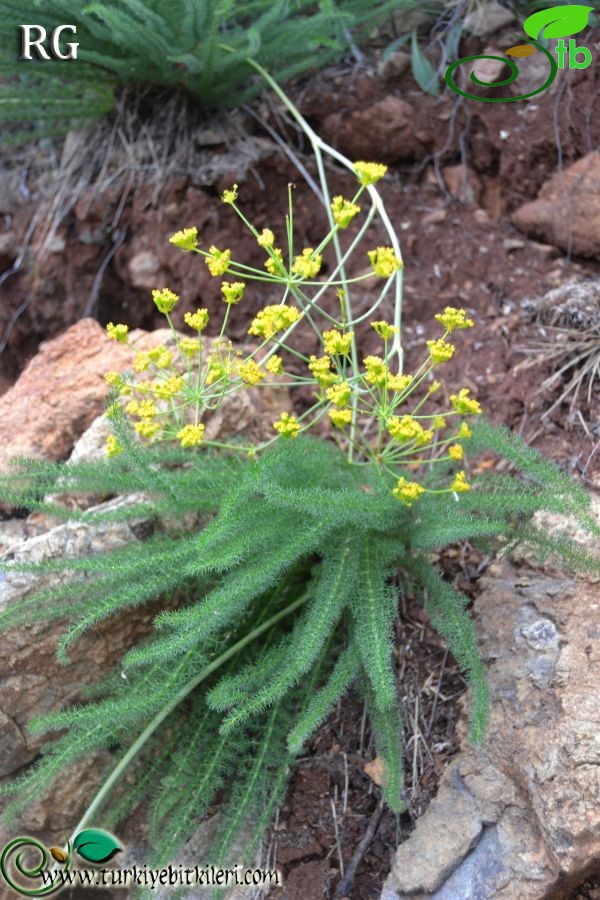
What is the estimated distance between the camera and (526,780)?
189 centimetres

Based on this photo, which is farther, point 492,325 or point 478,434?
point 492,325

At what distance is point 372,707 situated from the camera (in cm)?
208

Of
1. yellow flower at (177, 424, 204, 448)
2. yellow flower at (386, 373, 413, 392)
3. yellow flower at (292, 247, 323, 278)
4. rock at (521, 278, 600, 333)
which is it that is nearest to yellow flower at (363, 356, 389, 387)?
yellow flower at (386, 373, 413, 392)

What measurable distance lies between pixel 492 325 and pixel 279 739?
1.50m

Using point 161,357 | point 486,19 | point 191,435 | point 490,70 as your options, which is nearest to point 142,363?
point 161,357

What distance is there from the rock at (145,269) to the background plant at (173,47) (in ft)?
1.91

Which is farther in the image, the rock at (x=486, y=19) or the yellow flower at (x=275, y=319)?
the rock at (x=486, y=19)

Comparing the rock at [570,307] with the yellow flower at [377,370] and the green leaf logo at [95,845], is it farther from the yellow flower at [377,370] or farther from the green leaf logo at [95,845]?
the green leaf logo at [95,845]

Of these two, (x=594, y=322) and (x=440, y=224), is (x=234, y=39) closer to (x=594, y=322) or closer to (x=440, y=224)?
(x=440, y=224)

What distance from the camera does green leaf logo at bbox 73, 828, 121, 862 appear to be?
6.88 feet

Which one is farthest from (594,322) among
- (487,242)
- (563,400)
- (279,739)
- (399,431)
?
A: (279,739)

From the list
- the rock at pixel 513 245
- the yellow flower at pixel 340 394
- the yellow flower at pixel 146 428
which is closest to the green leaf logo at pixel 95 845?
the yellow flower at pixel 146 428

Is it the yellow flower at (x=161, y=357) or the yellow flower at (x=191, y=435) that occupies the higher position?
the yellow flower at (x=161, y=357)

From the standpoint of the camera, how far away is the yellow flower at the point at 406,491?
1934 mm
